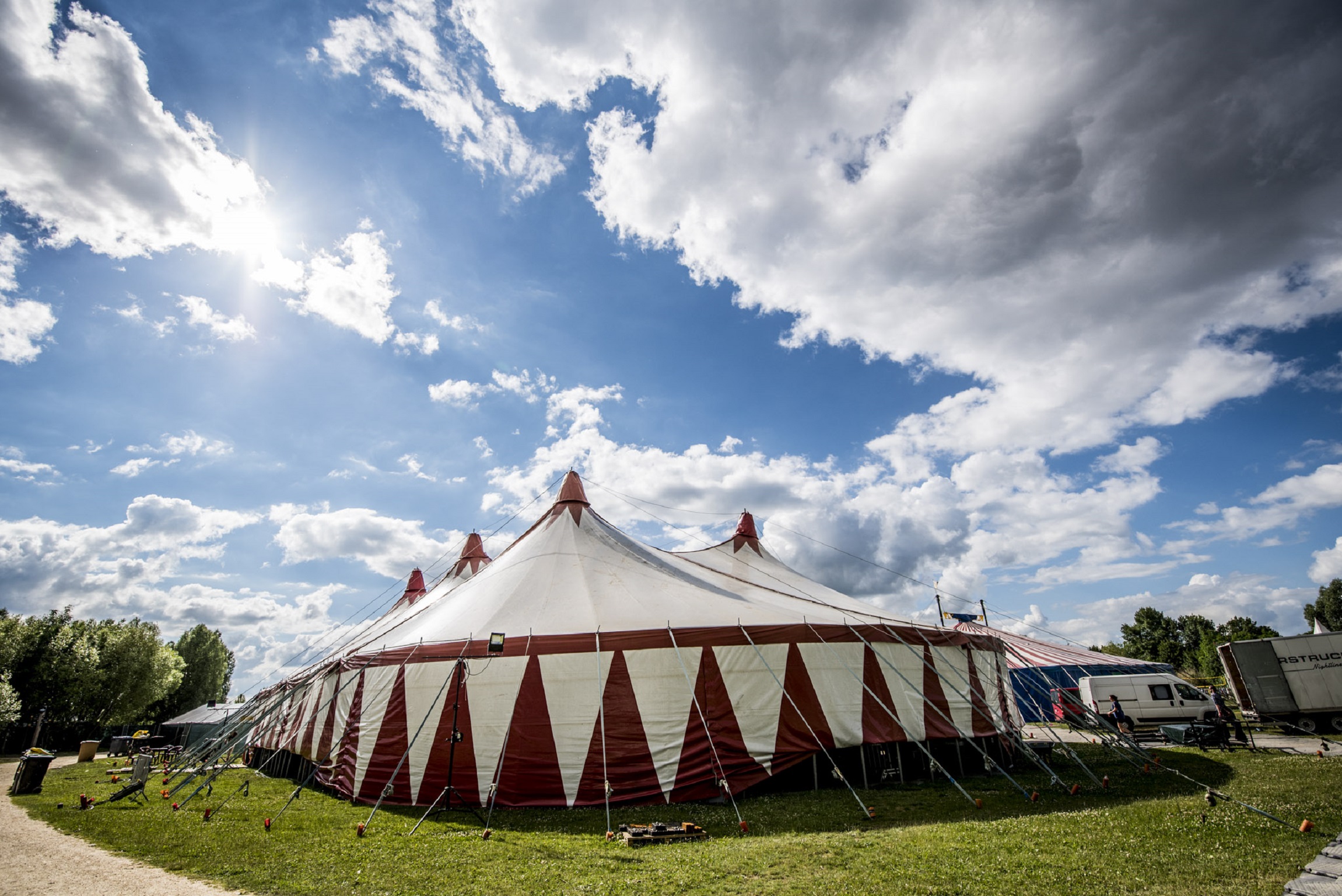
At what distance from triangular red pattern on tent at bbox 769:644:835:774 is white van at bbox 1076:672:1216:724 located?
14.1 meters

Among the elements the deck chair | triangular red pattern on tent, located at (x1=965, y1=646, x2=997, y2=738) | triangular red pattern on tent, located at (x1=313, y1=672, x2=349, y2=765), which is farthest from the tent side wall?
the deck chair

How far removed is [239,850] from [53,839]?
3.06m

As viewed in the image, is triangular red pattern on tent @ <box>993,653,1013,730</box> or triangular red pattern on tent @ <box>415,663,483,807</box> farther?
triangular red pattern on tent @ <box>993,653,1013,730</box>

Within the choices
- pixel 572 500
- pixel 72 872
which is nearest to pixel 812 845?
pixel 72 872

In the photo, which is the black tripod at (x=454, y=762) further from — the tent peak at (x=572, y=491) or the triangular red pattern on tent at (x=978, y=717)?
the triangular red pattern on tent at (x=978, y=717)

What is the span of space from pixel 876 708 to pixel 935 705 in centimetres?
127

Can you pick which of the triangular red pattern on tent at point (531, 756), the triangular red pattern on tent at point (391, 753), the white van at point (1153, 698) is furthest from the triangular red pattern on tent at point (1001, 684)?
the triangular red pattern on tent at point (391, 753)

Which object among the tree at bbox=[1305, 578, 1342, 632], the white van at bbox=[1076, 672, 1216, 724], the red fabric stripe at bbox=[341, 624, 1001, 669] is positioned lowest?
the white van at bbox=[1076, 672, 1216, 724]

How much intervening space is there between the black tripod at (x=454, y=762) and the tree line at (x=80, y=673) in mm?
27954

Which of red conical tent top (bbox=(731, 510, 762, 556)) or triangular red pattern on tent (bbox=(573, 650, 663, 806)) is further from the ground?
red conical tent top (bbox=(731, 510, 762, 556))

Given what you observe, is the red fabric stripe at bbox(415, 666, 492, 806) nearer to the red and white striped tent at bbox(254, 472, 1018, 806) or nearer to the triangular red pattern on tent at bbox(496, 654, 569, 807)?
the red and white striped tent at bbox(254, 472, 1018, 806)

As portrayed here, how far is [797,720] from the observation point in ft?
29.9

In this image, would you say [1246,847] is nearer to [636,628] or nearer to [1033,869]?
[1033,869]

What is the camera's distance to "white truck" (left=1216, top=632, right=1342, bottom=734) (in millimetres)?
15539
